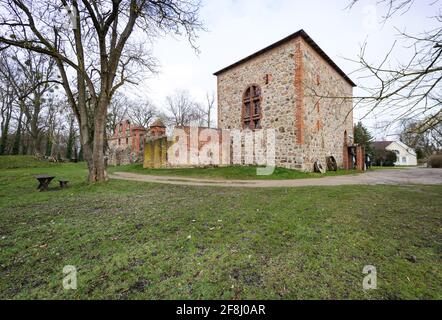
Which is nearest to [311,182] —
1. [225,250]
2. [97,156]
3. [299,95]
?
[299,95]

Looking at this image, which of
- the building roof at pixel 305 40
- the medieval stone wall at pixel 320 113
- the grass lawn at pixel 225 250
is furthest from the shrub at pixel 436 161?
the grass lawn at pixel 225 250

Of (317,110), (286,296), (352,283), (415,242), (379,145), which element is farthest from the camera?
(379,145)

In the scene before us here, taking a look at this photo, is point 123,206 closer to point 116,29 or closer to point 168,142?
point 116,29

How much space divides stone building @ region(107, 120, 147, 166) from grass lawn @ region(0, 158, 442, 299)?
77.2 feet

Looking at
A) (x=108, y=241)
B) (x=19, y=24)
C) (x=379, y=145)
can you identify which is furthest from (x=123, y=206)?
(x=379, y=145)

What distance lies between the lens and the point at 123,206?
16.9ft

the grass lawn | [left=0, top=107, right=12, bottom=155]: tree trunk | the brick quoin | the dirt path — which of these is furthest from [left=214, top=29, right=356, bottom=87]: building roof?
[left=0, top=107, right=12, bottom=155]: tree trunk

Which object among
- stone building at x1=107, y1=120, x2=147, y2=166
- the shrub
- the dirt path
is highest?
stone building at x1=107, y1=120, x2=147, y2=166

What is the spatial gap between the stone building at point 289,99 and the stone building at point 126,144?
14.7 meters

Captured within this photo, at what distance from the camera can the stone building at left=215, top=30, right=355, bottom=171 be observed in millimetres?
12594

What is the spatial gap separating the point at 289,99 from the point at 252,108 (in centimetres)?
329

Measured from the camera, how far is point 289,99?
13.0m

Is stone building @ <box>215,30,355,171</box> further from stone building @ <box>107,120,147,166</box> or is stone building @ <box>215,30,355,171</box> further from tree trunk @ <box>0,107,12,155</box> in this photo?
tree trunk @ <box>0,107,12,155</box>

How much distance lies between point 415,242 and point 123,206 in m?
5.96
